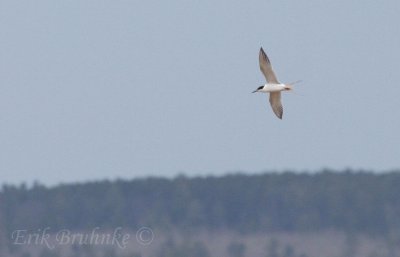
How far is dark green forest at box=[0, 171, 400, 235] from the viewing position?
5009 centimetres

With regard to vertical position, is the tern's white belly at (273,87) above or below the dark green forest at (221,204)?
above

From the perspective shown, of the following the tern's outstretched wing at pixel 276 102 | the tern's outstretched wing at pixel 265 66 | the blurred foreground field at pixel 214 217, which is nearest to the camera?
the tern's outstretched wing at pixel 265 66

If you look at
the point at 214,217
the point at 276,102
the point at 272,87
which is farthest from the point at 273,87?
the point at 214,217

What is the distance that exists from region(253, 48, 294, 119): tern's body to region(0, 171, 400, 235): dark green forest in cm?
2192

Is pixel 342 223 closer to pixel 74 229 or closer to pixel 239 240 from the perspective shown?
pixel 239 240

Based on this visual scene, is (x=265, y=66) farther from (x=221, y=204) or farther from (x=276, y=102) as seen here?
(x=221, y=204)

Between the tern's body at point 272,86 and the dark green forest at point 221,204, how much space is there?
2192 cm

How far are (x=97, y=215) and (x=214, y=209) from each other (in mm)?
3706

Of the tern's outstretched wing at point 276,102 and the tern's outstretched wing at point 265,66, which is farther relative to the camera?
the tern's outstretched wing at point 276,102

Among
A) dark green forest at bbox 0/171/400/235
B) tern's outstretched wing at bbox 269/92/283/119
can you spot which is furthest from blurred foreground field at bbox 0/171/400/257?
tern's outstretched wing at bbox 269/92/283/119

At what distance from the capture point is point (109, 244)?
155 ft

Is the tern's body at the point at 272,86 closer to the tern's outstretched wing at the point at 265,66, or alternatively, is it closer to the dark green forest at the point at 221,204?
the tern's outstretched wing at the point at 265,66

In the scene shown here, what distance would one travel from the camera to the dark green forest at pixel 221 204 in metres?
50.1

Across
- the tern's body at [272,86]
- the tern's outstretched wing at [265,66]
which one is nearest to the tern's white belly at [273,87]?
the tern's body at [272,86]
